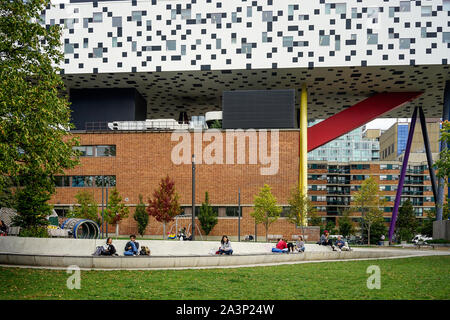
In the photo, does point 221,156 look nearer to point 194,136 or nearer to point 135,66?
point 194,136

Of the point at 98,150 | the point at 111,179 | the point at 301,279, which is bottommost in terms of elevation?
the point at 301,279

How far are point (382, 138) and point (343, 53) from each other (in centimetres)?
9681

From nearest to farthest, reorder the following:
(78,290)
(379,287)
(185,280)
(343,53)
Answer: (78,290) → (379,287) → (185,280) → (343,53)

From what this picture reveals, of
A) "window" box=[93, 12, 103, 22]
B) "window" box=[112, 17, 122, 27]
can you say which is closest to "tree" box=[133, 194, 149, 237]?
"window" box=[112, 17, 122, 27]

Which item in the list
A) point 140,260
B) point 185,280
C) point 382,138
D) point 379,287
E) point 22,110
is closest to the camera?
point 379,287

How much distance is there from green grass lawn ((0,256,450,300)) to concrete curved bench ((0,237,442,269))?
96 centimetres

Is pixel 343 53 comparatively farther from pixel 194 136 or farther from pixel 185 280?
pixel 185 280

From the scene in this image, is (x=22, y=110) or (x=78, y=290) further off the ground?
(x=22, y=110)

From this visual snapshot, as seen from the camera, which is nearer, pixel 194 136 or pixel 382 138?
pixel 194 136

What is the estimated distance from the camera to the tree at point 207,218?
147 ft

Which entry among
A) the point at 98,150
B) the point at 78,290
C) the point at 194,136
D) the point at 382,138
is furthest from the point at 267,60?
the point at 382,138

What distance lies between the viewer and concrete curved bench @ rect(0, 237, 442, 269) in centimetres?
1587

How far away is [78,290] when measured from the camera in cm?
1127

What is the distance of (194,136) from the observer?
45.7 meters
